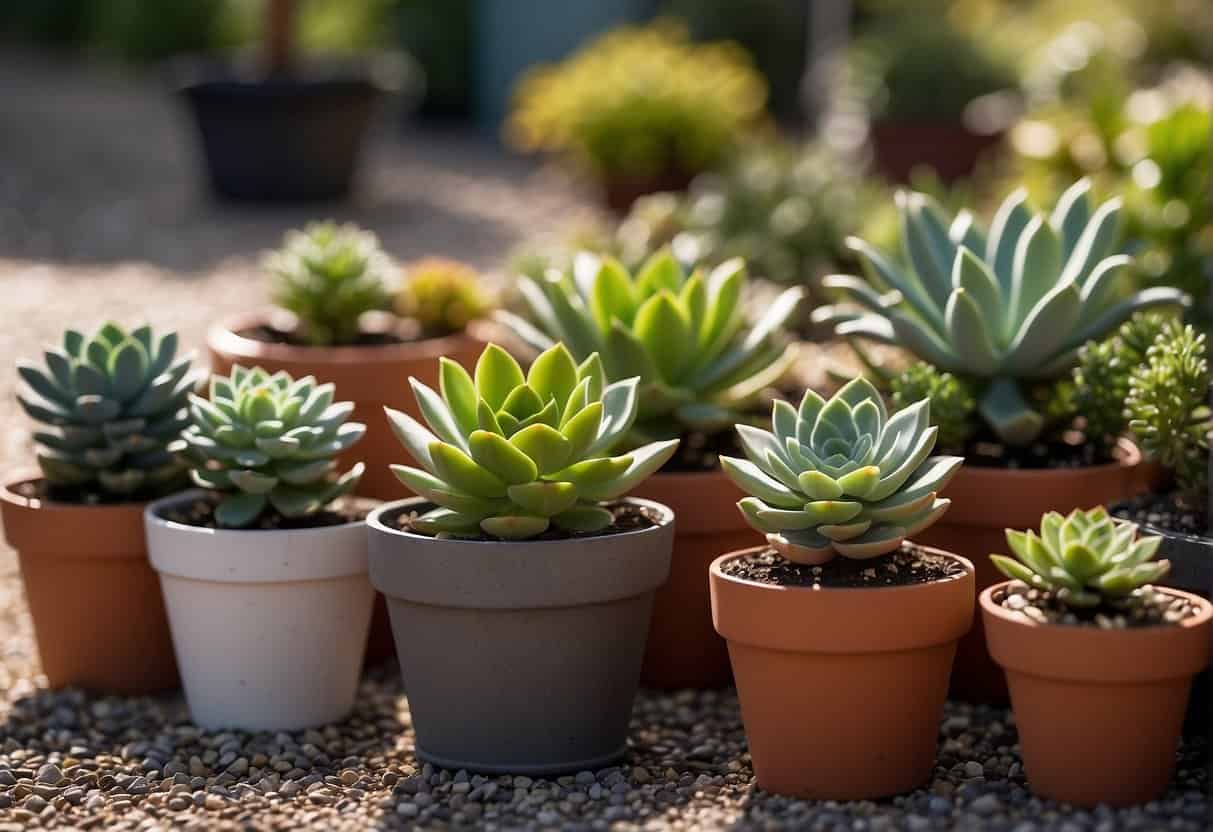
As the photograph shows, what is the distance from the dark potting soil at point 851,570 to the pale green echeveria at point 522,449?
0.22 meters

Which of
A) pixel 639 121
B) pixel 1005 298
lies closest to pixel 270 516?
pixel 1005 298

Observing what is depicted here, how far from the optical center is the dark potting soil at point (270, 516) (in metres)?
3.16

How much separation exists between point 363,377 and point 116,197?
5432 mm

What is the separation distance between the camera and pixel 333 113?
830 centimetres

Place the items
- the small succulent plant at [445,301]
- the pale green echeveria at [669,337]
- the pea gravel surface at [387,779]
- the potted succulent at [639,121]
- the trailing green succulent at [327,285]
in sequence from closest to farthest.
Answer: the pea gravel surface at [387,779] < the pale green echeveria at [669,337] < the trailing green succulent at [327,285] < the small succulent plant at [445,301] < the potted succulent at [639,121]

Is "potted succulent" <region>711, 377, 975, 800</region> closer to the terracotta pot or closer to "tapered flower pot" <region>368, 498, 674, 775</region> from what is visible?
"tapered flower pot" <region>368, 498, 674, 775</region>

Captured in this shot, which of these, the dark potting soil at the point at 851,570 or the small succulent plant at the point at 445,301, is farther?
the small succulent plant at the point at 445,301

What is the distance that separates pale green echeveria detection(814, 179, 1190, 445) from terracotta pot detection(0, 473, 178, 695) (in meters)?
1.35

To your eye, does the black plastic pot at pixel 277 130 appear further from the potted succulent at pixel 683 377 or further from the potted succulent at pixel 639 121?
the potted succulent at pixel 683 377

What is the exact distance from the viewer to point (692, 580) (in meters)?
3.25

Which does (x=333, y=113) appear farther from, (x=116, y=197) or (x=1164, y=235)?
(x=1164, y=235)

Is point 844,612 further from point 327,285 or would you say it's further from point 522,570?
point 327,285

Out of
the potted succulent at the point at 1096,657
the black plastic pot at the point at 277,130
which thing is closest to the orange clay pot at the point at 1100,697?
the potted succulent at the point at 1096,657

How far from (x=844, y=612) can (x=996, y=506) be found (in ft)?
1.89
